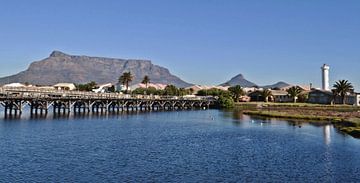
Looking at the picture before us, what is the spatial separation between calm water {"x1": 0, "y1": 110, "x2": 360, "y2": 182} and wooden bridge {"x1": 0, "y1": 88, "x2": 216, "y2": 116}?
29279 millimetres

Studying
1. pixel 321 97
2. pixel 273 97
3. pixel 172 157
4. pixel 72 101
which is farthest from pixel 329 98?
pixel 172 157

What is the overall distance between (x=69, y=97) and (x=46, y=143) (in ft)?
173

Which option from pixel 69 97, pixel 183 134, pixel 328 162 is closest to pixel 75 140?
pixel 183 134

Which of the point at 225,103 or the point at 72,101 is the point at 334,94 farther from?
the point at 72,101

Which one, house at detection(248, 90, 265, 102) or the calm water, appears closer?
the calm water

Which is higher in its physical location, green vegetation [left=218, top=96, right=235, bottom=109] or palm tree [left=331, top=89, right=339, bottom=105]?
palm tree [left=331, top=89, right=339, bottom=105]

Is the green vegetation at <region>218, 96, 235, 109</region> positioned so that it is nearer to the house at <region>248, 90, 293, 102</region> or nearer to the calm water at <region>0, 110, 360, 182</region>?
the house at <region>248, 90, 293, 102</region>

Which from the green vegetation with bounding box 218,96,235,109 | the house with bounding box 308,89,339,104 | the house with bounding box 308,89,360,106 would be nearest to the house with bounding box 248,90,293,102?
the house with bounding box 308,89,339,104

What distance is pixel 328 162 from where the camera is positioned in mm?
37906

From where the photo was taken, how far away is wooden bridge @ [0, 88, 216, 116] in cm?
8716

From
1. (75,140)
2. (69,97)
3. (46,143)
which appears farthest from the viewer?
(69,97)

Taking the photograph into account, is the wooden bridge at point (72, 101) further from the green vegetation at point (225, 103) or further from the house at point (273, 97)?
the house at point (273, 97)

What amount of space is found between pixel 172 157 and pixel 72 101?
65528 mm

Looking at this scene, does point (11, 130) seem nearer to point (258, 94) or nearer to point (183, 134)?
point (183, 134)
